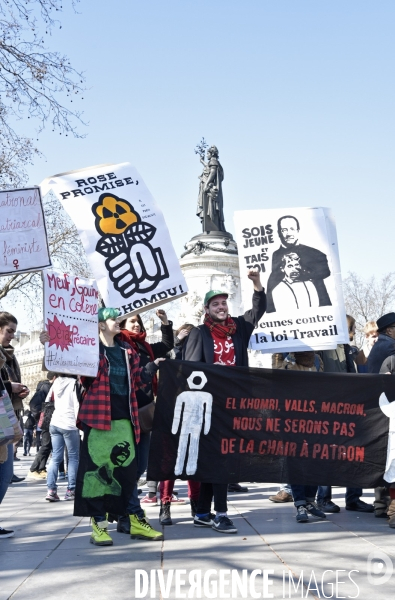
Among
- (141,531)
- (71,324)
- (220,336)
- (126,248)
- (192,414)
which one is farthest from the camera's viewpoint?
(126,248)

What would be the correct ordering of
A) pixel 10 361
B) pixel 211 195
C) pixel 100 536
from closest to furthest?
1. pixel 100 536
2. pixel 10 361
3. pixel 211 195

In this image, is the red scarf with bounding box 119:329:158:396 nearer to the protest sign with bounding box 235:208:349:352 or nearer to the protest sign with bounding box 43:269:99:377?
the protest sign with bounding box 43:269:99:377

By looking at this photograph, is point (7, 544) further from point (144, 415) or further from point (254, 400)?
point (254, 400)

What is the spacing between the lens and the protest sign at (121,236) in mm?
7445

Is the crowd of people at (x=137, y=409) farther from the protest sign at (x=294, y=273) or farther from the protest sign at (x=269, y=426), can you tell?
the protest sign at (x=294, y=273)

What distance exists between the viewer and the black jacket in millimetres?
7301

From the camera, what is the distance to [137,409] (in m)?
6.65

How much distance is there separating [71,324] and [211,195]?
36.8 metres

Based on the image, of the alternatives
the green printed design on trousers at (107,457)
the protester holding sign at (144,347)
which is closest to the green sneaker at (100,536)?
the green printed design on trousers at (107,457)

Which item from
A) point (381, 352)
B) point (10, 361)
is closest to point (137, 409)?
point (10, 361)

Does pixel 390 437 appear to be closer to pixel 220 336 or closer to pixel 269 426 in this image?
pixel 269 426

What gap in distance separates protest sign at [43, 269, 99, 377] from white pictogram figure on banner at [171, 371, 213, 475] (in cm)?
107

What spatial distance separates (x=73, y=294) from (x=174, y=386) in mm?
1272

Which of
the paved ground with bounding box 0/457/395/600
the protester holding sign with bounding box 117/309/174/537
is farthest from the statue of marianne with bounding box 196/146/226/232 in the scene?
the paved ground with bounding box 0/457/395/600
